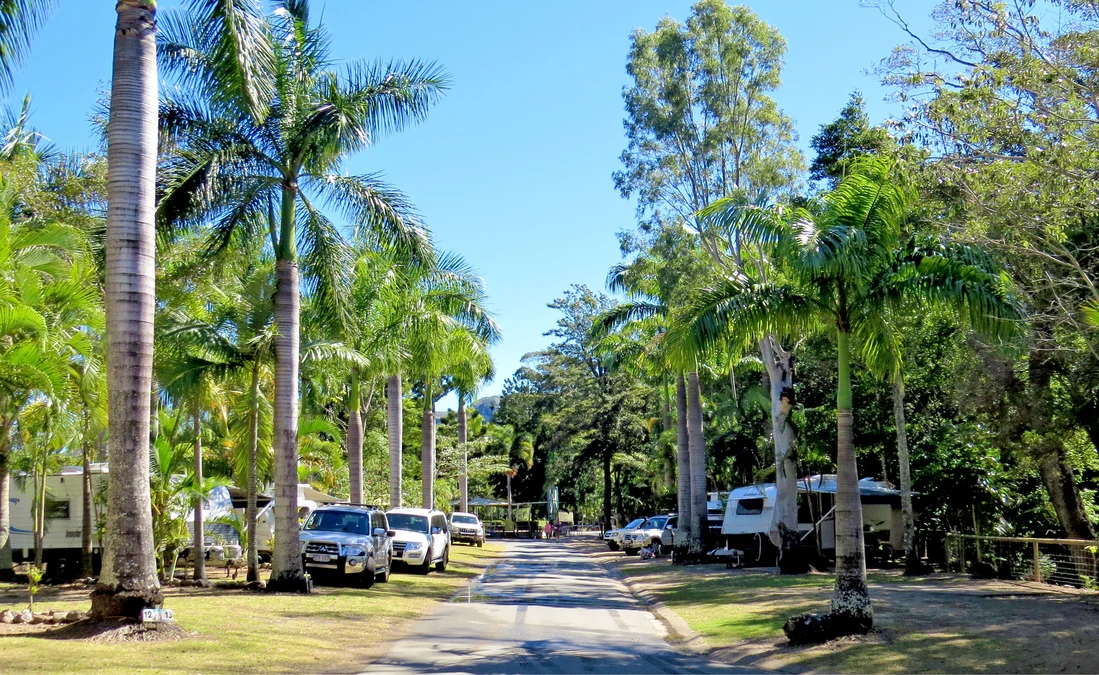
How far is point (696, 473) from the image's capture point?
3281 cm

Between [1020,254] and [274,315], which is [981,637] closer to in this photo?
[1020,254]

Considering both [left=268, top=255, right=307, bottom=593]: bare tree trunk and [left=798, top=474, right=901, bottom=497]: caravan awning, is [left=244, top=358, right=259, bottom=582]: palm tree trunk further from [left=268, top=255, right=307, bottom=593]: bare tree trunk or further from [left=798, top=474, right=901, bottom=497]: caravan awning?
[left=798, top=474, right=901, bottom=497]: caravan awning

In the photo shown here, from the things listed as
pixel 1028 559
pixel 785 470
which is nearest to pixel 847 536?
pixel 1028 559

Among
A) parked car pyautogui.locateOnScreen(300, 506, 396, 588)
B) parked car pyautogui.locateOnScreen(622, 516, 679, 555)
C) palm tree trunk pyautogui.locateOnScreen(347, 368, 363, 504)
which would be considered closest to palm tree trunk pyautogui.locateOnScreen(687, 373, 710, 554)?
parked car pyautogui.locateOnScreen(622, 516, 679, 555)

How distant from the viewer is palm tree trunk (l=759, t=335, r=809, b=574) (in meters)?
25.0

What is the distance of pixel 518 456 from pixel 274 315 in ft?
205

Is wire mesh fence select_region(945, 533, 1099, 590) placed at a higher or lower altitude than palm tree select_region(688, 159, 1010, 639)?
lower

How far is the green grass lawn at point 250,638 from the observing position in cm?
991

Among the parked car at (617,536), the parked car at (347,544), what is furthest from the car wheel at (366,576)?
the parked car at (617,536)

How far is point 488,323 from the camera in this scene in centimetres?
3047

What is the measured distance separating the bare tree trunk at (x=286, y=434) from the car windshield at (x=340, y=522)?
3.54 meters

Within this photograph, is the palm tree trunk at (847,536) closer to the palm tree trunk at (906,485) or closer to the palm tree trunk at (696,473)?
the palm tree trunk at (906,485)

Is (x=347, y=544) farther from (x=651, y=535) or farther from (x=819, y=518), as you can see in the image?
(x=651, y=535)

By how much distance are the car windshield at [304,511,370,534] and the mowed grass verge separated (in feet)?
24.0
